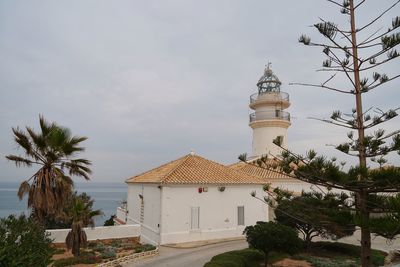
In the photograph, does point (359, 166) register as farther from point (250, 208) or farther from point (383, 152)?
point (250, 208)

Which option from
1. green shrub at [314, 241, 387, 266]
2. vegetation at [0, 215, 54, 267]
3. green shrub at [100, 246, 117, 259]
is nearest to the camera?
vegetation at [0, 215, 54, 267]

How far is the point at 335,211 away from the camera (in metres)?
7.72

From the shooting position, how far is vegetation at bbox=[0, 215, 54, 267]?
696 cm

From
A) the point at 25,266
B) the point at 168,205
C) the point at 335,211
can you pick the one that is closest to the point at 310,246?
the point at 168,205

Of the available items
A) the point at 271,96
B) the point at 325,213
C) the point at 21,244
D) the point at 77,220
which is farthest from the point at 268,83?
the point at 21,244

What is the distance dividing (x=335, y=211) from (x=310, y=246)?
11581mm

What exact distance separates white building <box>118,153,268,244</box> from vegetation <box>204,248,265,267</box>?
16.4 ft

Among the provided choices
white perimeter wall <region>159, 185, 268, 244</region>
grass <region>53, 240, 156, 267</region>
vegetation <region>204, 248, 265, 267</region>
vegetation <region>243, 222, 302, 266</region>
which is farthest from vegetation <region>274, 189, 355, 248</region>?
white perimeter wall <region>159, 185, 268, 244</region>

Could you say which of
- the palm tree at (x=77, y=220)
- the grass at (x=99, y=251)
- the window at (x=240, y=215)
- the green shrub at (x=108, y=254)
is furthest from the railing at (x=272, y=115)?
the palm tree at (x=77, y=220)

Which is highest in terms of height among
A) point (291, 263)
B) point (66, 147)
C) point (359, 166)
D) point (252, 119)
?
point (252, 119)

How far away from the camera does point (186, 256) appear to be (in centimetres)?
1662

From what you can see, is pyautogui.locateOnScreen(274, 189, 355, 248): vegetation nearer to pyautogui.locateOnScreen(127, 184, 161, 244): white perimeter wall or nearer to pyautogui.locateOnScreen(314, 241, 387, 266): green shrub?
pyautogui.locateOnScreen(314, 241, 387, 266): green shrub

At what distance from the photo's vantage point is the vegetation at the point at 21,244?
22.8ft

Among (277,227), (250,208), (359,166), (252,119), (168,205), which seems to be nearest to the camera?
(359,166)
